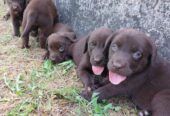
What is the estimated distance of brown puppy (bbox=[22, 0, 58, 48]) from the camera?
6.01m

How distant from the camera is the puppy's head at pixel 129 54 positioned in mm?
4270

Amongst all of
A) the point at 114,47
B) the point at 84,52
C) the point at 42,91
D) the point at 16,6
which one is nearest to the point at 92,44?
the point at 84,52

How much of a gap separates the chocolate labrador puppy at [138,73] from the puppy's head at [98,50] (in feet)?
0.81

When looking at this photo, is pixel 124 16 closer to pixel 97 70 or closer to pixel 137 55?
pixel 97 70

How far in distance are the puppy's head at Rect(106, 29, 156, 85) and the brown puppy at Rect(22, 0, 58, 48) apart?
195cm

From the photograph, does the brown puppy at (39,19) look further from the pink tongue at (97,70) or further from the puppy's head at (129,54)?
the puppy's head at (129,54)

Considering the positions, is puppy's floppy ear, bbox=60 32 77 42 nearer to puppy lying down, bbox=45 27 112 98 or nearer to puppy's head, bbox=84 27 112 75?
puppy lying down, bbox=45 27 112 98

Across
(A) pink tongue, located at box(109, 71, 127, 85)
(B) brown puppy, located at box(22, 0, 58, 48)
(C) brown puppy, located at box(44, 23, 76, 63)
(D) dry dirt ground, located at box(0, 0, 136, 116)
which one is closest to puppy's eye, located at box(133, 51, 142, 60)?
(A) pink tongue, located at box(109, 71, 127, 85)

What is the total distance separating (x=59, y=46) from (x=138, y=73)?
62.5 inches

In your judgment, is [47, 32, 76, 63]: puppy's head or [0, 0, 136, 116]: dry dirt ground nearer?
[0, 0, 136, 116]: dry dirt ground

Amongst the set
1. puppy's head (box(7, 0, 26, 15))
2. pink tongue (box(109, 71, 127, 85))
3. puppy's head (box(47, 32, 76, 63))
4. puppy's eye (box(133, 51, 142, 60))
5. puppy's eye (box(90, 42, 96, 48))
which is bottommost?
puppy's head (box(47, 32, 76, 63))

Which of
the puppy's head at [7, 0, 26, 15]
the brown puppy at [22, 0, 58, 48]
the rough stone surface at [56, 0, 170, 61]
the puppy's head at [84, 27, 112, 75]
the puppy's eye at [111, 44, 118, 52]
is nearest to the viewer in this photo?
the puppy's eye at [111, 44, 118, 52]

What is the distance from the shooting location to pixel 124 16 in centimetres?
552

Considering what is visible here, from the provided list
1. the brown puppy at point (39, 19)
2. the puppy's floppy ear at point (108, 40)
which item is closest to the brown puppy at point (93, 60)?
the puppy's floppy ear at point (108, 40)
